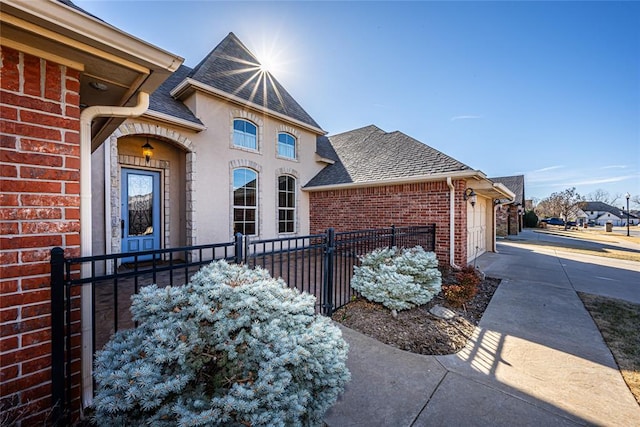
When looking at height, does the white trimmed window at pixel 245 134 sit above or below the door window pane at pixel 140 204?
above

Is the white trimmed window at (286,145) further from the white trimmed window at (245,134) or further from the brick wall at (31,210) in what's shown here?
the brick wall at (31,210)

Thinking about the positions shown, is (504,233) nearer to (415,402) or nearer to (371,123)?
(371,123)

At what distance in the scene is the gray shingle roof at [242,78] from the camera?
7711 millimetres

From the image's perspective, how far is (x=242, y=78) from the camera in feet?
28.7

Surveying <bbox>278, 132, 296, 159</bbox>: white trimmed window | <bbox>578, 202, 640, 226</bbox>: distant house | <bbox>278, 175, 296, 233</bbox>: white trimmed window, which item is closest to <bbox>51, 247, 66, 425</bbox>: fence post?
<bbox>278, 175, 296, 233</bbox>: white trimmed window

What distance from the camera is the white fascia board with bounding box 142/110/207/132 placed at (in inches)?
229

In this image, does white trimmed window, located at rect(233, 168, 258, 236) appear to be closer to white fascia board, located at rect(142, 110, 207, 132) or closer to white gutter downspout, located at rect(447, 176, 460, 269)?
white fascia board, located at rect(142, 110, 207, 132)

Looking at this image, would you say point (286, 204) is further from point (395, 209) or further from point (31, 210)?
point (31, 210)

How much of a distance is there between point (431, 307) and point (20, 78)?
5465mm

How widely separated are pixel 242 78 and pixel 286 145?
9.03ft

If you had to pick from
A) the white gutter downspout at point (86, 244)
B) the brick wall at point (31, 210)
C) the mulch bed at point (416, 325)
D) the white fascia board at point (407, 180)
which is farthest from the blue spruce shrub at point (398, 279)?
the brick wall at point (31, 210)

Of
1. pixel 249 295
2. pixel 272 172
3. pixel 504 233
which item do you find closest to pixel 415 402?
pixel 249 295

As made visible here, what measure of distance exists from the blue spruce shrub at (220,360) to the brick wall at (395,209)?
5741mm

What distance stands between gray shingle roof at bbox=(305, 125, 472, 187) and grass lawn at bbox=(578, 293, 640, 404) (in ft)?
11.9
